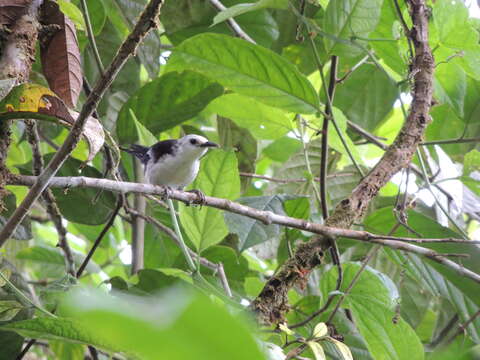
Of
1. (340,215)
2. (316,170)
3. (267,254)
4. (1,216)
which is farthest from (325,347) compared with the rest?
(316,170)

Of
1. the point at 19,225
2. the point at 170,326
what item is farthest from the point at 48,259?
the point at 170,326

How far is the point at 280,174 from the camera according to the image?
337cm

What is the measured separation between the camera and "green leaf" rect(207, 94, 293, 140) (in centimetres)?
290

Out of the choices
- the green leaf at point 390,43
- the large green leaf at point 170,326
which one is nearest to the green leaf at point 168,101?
the green leaf at point 390,43

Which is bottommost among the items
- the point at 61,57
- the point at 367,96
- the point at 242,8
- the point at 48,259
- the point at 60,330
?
the point at 48,259

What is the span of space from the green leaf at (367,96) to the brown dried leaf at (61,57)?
194 centimetres

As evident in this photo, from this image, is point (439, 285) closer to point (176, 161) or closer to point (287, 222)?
point (287, 222)

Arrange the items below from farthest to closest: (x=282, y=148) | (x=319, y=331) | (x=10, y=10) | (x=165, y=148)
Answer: (x=282, y=148) → (x=165, y=148) → (x=10, y=10) → (x=319, y=331)

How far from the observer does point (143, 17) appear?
117cm

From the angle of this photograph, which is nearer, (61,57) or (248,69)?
(61,57)

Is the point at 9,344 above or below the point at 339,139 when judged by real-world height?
below

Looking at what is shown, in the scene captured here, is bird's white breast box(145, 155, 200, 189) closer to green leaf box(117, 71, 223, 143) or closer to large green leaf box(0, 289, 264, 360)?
green leaf box(117, 71, 223, 143)

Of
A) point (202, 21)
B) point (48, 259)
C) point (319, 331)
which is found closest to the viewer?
point (319, 331)

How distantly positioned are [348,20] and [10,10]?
1.32m
